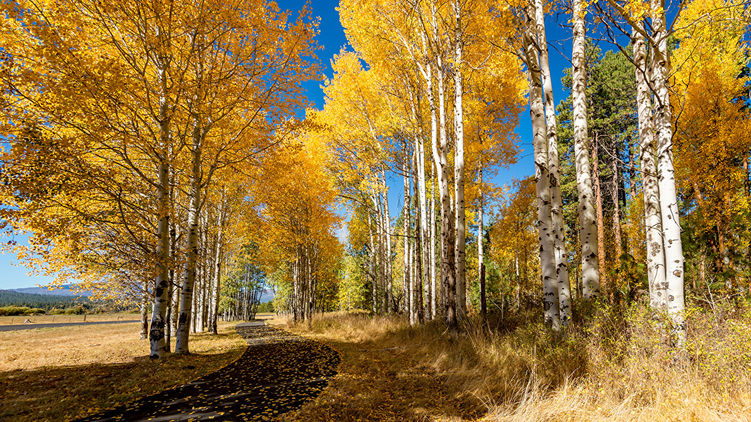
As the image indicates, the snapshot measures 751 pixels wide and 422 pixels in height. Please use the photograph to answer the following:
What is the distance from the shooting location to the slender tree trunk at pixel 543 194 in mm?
5496

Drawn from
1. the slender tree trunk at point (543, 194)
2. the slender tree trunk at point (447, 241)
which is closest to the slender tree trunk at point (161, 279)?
the slender tree trunk at point (447, 241)

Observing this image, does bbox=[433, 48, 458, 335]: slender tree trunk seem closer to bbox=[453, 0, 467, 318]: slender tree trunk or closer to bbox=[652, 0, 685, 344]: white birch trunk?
bbox=[453, 0, 467, 318]: slender tree trunk

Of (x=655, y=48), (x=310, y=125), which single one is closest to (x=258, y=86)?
(x=310, y=125)

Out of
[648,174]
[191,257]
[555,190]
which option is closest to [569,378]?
[648,174]

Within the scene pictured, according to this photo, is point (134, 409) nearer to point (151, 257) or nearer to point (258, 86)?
point (151, 257)

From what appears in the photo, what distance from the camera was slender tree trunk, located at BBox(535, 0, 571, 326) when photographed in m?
5.43

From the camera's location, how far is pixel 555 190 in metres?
6.07

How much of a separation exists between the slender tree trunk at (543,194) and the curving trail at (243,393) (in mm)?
4305

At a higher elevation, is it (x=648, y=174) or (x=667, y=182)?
(x=648, y=174)

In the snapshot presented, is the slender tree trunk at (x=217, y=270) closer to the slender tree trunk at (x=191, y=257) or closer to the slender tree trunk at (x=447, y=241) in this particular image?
the slender tree trunk at (x=191, y=257)

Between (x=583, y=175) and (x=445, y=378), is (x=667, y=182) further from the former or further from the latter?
(x=445, y=378)

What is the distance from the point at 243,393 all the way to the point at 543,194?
20.7 feet

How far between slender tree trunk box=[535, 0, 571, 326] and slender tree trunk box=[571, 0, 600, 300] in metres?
Answer: 0.56

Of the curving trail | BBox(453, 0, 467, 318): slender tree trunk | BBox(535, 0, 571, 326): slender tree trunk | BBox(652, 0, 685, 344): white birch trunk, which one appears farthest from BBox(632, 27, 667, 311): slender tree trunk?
the curving trail
